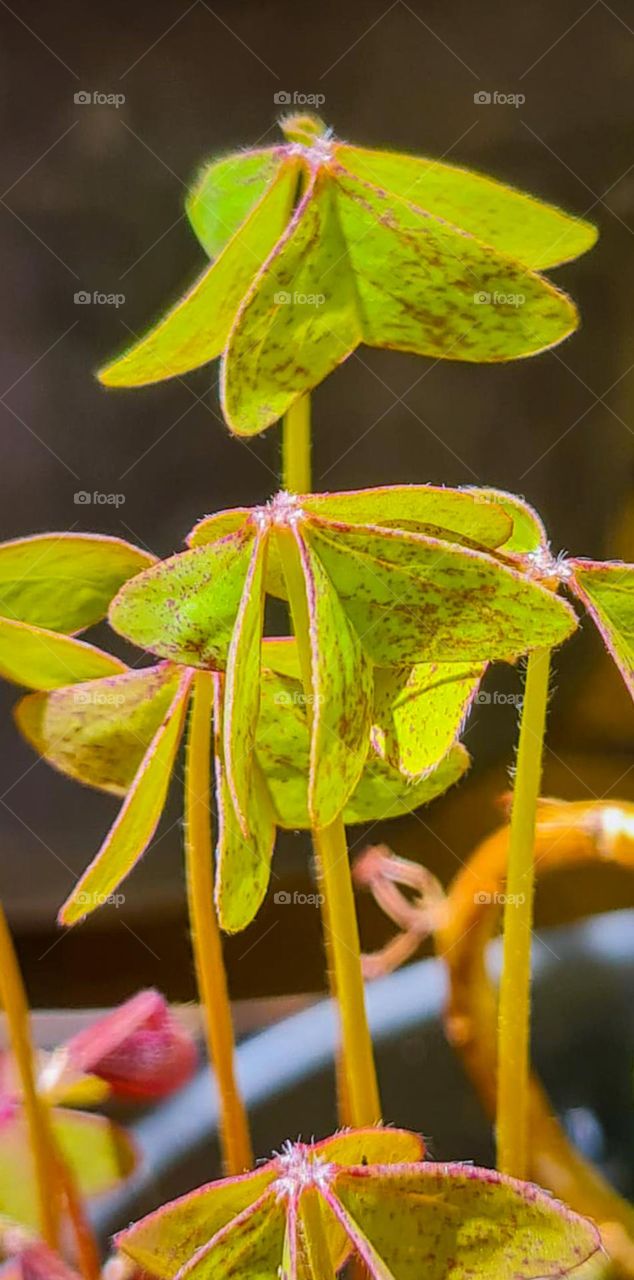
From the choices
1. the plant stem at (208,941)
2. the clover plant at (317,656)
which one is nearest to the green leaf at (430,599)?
the clover plant at (317,656)

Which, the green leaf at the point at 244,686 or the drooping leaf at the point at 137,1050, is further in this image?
the drooping leaf at the point at 137,1050

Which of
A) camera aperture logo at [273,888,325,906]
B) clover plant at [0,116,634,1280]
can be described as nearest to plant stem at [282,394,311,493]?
clover plant at [0,116,634,1280]

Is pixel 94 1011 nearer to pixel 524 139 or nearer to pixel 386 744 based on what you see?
pixel 386 744

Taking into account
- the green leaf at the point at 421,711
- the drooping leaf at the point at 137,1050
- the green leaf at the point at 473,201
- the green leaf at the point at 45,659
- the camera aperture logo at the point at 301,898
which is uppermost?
the green leaf at the point at 473,201

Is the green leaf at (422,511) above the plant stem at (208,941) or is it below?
above

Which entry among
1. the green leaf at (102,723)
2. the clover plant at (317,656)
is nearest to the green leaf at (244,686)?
the clover plant at (317,656)

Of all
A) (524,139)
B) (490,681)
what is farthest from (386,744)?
(524,139)

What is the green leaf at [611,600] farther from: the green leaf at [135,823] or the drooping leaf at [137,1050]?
the drooping leaf at [137,1050]

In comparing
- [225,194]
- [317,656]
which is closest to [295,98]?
[225,194]
